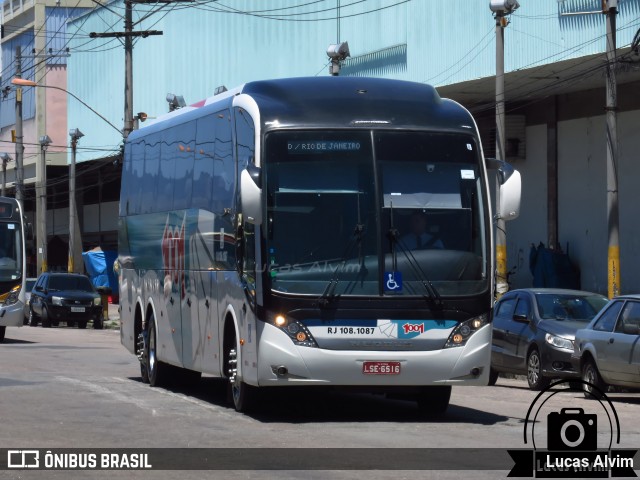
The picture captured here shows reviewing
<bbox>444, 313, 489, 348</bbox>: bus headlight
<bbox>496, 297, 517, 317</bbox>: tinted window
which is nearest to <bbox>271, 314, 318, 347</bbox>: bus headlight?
<bbox>444, 313, 489, 348</bbox>: bus headlight

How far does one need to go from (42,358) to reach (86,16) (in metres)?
42.5

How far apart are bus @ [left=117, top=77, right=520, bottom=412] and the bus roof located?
2 centimetres

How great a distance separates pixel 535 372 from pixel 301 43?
28663 mm

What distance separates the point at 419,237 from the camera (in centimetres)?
1407

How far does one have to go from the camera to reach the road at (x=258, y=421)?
37.9 feet

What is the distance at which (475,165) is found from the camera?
1441cm

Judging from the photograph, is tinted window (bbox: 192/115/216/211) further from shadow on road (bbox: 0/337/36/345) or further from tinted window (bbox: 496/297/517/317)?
shadow on road (bbox: 0/337/36/345)

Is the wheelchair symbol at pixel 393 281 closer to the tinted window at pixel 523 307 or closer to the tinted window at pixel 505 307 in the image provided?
the tinted window at pixel 523 307

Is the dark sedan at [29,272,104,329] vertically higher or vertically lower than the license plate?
lower

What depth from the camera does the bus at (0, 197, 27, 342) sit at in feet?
100

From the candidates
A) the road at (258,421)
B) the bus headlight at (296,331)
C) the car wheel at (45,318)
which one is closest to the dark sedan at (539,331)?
the road at (258,421)

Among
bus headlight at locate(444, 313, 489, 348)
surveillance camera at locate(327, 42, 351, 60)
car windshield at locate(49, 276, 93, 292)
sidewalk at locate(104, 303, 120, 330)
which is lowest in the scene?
sidewalk at locate(104, 303, 120, 330)

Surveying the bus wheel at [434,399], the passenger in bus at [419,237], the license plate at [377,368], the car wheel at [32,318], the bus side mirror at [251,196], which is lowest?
the car wheel at [32,318]

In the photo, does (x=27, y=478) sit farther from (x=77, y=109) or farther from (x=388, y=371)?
(x=77, y=109)
